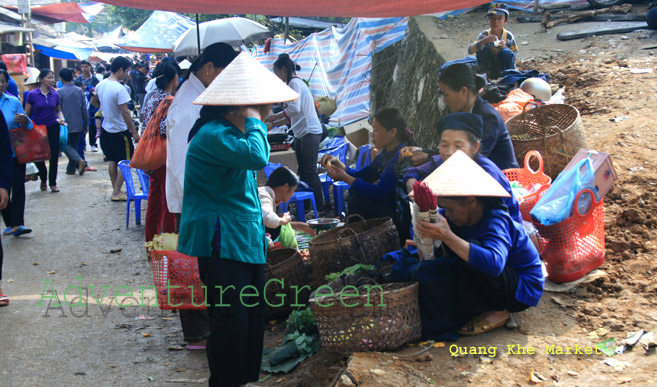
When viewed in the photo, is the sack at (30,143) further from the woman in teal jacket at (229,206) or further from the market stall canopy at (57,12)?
the market stall canopy at (57,12)

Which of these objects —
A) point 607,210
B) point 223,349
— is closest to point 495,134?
point 607,210

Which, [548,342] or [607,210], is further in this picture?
[607,210]

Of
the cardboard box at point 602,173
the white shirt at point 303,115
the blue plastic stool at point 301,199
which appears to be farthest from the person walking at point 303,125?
the cardboard box at point 602,173

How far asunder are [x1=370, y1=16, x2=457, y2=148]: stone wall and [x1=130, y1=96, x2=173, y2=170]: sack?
13.4ft

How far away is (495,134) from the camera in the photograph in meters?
4.48

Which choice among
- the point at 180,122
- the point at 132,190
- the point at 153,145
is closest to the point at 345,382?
the point at 180,122

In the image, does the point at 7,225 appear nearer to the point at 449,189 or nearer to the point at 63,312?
the point at 63,312

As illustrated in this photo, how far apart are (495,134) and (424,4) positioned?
211 centimetres

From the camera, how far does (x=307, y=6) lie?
602cm

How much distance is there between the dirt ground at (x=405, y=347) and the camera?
315 centimetres

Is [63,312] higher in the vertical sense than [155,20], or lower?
lower

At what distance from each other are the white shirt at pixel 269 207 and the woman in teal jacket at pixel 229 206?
4.43 ft

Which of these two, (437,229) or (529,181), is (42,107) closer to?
(529,181)

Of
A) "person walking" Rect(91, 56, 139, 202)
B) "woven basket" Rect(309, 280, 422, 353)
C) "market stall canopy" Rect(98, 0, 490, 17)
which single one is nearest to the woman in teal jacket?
"woven basket" Rect(309, 280, 422, 353)
